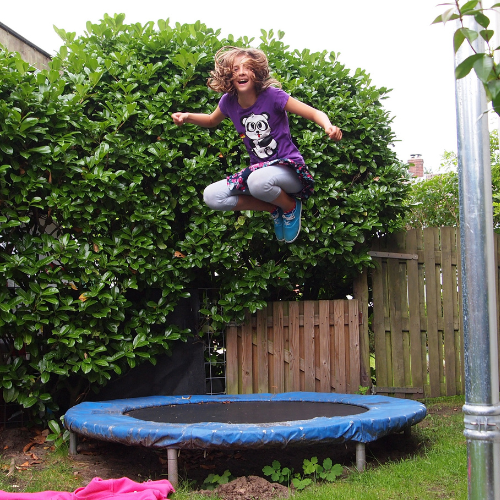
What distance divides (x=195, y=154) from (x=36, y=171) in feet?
→ 3.22

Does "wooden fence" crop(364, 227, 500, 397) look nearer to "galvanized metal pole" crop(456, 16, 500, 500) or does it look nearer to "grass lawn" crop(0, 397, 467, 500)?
"grass lawn" crop(0, 397, 467, 500)

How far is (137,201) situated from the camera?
3.45 meters

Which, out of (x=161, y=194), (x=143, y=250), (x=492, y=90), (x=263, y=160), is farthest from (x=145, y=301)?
(x=492, y=90)

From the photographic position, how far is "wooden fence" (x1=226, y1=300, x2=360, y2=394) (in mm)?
3973

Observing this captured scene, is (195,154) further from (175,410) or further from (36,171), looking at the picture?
(175,410)

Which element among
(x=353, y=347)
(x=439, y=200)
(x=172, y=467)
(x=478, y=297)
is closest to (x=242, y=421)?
(x=172, y=467)

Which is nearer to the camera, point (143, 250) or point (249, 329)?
point (143, 250)

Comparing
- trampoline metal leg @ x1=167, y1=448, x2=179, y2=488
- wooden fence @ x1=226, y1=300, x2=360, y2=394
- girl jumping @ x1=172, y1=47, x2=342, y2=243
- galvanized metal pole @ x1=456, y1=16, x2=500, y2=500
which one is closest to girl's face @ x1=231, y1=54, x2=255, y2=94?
girl jumping @ x1=172, y1=47, x2=342, y2=243

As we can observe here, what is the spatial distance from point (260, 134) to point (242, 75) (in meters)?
0.28

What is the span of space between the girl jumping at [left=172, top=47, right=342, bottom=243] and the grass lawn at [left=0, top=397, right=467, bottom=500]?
1.16m

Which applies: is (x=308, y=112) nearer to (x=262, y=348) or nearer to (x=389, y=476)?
(x=389, y=476)

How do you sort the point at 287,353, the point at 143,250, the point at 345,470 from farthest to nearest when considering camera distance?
the point at 287,353
the point at 143,250
the point at 345,470

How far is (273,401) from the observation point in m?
3.45

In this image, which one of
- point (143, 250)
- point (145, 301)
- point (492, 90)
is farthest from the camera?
point (145, 301)
